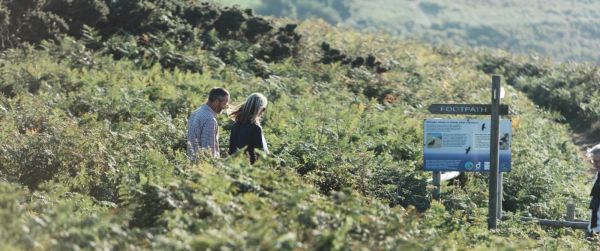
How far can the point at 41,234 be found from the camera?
7.11 m

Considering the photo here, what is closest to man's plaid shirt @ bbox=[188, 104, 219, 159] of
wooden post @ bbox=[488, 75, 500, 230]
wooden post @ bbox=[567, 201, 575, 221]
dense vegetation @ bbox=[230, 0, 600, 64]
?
wooden post @ bbox=[488, 75, 500, 230]

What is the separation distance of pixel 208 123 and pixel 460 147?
3.26 m

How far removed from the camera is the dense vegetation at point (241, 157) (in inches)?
310

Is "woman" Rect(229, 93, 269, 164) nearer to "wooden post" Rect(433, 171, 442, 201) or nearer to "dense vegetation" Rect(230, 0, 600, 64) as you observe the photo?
"wooden post" Rect(433, 171, 442, 201)

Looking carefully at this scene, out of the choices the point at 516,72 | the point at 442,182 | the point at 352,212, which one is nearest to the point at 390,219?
the point at 352,212

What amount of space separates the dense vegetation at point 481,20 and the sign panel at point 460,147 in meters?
70.0

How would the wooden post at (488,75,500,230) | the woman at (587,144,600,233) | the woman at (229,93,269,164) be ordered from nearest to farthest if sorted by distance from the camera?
the woman at (587,144,600,233), the woman at (229,93,269,164), the wooden post at (488,75,500,230)

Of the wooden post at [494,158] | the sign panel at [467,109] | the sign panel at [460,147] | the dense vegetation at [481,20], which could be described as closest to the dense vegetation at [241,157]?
the wooden post at [494,158]

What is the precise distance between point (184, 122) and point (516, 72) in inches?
1001

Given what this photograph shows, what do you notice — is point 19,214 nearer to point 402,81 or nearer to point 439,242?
point 439,242

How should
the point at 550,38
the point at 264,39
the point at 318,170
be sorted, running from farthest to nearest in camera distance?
the point at 550,38 → the point at 264,39 → the point at 318,170

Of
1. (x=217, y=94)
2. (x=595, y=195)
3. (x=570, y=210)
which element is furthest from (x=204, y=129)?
(x=570, y=210)

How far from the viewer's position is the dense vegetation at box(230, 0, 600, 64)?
89812 mm

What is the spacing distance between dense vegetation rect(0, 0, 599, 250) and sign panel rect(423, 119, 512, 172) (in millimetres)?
509
